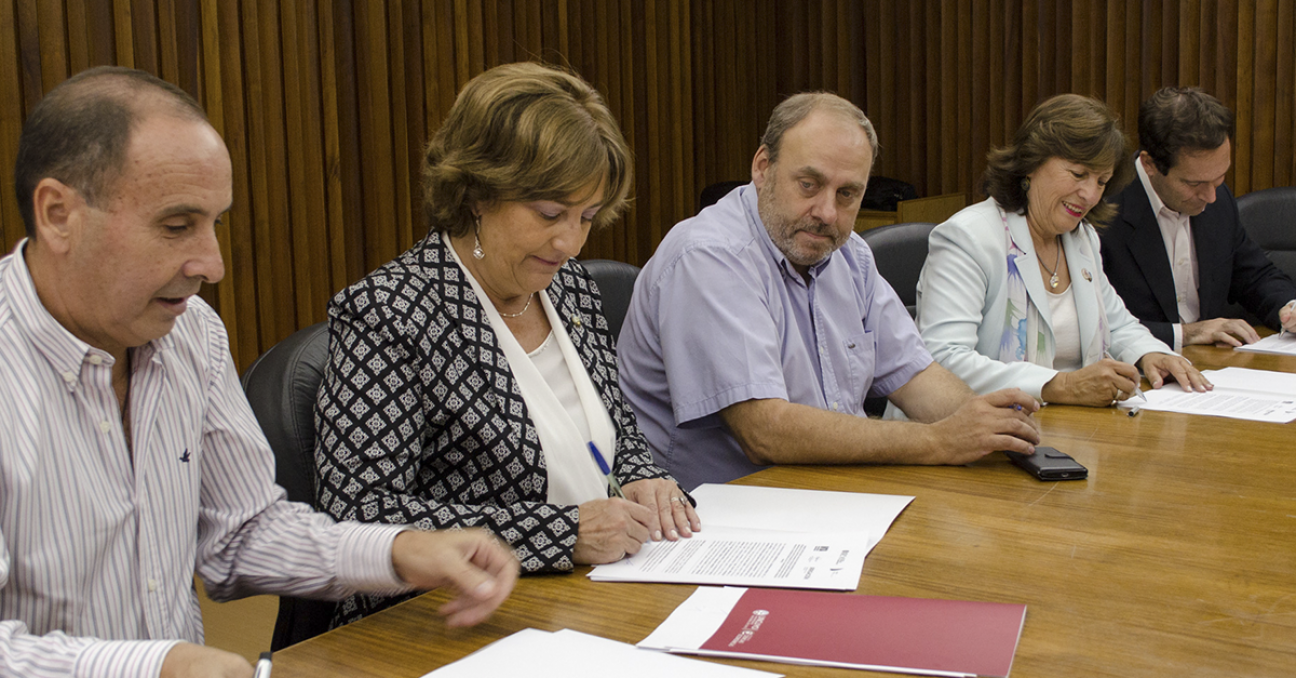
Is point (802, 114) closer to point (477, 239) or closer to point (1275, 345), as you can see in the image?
point (477, 239)

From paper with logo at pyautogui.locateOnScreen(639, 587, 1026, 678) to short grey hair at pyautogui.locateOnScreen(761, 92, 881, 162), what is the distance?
1.23 meters

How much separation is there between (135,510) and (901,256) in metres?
2.42

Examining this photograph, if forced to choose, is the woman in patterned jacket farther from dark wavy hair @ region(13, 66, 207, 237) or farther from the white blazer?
the white blazer

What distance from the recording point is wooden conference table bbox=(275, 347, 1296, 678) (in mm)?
1190

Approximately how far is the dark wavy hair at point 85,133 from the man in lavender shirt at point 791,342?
45.5 inches

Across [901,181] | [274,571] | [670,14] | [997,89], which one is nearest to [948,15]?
[997,89]

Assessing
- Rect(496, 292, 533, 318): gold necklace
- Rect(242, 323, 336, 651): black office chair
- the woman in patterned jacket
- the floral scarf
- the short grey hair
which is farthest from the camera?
the floral scarf

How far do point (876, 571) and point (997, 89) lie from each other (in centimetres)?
468

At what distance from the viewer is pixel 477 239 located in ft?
5.96

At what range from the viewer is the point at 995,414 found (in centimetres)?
197

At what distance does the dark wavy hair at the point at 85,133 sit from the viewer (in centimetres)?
118

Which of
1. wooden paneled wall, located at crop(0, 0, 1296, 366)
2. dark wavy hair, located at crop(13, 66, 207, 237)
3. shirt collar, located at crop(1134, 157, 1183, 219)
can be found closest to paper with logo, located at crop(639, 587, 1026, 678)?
dark wavy hair, located at crop(13, 66, 207, 237)

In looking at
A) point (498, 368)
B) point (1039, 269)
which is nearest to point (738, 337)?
point (498, 368)

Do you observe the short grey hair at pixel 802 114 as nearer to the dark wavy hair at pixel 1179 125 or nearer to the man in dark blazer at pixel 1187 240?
the man in dark blazer at pixel 1187 240
